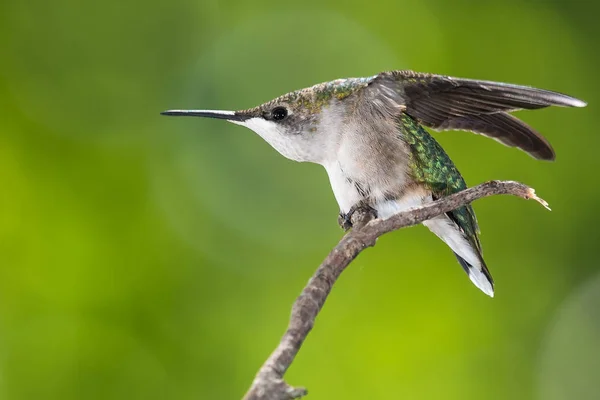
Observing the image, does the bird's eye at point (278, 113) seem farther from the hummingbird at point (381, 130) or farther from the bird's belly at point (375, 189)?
the bird's belly at point (375, 189)

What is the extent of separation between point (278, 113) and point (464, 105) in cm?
81

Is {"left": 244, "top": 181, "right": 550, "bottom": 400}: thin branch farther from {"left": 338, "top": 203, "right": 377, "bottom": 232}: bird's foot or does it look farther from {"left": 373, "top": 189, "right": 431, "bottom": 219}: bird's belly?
{"left": 373, "top": 189, "right": 431, "bottom": 219}: bird's belly

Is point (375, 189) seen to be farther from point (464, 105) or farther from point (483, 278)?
point (483, 278)

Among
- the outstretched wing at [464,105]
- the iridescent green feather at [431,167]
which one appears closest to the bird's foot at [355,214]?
the iridescent green feather at [431,167]

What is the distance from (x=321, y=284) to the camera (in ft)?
5.95

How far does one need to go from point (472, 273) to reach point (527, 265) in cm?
324

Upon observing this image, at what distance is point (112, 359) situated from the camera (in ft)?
19.1

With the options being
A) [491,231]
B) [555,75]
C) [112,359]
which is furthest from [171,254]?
[555,75]

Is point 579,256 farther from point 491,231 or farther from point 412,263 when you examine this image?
point 412,263

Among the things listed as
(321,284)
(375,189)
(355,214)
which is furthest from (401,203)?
(321,284)

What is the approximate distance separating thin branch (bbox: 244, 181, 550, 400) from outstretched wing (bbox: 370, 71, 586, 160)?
556mm

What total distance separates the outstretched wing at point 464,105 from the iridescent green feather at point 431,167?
0.26ft

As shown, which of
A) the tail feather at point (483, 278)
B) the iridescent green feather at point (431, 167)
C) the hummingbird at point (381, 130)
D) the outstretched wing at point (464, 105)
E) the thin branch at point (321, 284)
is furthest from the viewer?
the tail feather at point (483, 278)

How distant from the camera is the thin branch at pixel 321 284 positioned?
4.69ft
